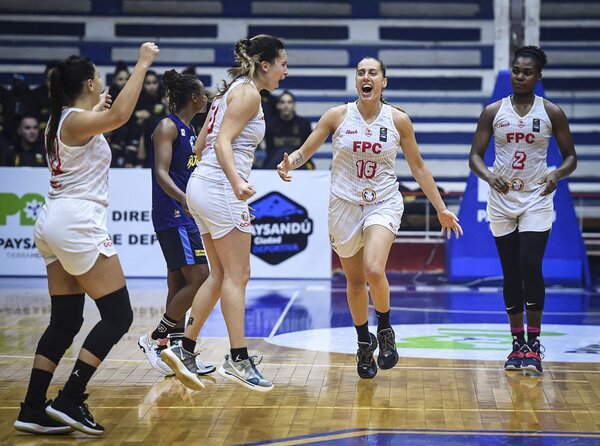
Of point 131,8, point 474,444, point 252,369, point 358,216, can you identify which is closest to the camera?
point 474,444

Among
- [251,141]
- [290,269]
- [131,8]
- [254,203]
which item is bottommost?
[290,269]

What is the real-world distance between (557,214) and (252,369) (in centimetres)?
692

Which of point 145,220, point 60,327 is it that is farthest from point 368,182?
point 145,220

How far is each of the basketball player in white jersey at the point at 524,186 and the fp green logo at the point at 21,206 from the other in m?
6.91

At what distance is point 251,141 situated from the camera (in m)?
5.96

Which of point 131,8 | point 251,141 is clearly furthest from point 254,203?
point 251,141

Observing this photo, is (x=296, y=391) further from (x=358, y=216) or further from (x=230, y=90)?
(x=230, y=90)

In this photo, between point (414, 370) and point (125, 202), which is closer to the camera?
point (414, 370)

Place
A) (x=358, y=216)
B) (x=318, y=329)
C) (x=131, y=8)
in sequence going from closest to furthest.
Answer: (x=358, y=216) → (x=318, y=329) → (x=131, y=8)

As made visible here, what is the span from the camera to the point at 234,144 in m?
5.93

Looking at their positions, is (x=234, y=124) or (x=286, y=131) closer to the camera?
(x=234, y=124)

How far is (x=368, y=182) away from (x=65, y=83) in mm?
2120

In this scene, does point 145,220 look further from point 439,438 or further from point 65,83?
point 439,438

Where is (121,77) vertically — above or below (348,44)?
below
